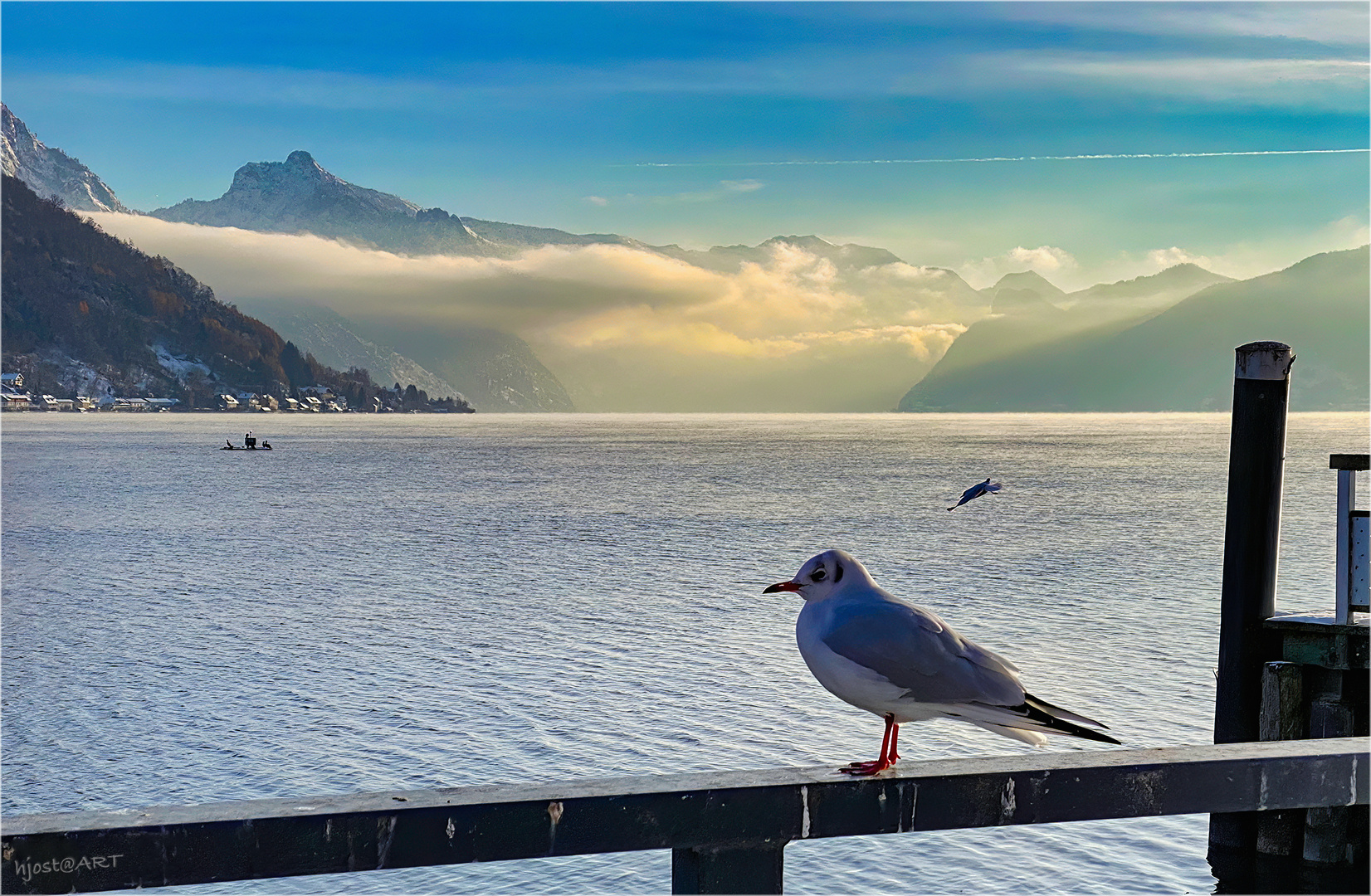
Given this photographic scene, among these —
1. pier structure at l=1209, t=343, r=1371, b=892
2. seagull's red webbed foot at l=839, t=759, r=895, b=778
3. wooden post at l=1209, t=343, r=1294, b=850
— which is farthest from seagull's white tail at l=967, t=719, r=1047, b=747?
wooden post at l=1209, t=343, r=1294, b=850

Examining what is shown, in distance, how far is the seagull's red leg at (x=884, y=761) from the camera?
3.57 m

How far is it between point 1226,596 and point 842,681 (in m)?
6.51

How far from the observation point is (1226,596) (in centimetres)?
952

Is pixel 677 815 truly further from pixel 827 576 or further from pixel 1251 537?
pixel 1251 537

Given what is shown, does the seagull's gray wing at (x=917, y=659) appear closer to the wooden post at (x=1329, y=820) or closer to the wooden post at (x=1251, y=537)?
the wooden post at (x=1329, y=820)

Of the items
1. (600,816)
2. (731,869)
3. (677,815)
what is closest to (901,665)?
(731,869)

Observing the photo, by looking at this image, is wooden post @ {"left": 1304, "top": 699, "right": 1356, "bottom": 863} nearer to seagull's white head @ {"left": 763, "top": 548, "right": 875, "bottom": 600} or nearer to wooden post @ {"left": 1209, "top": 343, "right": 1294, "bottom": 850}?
wooden post @ {"left": 1209, "top": 343, "right": 1294, "bottom": 850}

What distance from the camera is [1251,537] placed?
31.2ft

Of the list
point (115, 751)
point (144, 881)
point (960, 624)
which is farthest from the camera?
point (960, 624)

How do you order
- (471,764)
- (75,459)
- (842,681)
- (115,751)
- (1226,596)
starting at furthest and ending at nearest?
1. (75,459)
2. (115,751)
3. (471,764)
4. (1226,596)
5. (842,681)

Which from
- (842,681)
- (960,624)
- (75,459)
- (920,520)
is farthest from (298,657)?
(75,459)

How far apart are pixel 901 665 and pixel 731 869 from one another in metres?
1.01

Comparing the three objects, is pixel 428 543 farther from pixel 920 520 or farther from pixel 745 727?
pixel 745 727

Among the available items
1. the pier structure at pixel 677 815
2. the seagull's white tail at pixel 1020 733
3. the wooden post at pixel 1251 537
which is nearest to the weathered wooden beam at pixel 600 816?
the pier structure at pixel 677 815
